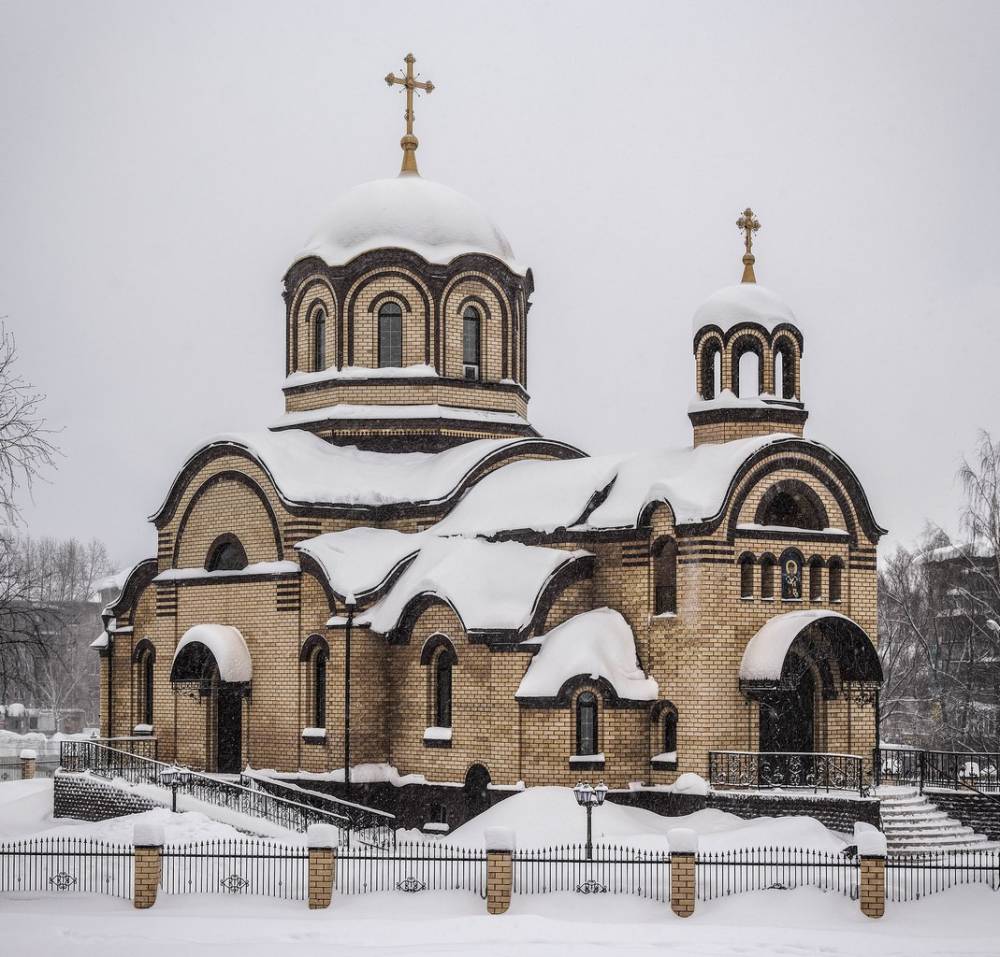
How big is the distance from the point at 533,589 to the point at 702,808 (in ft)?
13.8

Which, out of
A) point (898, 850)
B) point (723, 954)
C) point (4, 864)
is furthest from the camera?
point (898, 850)

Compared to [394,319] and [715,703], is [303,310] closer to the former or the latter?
[394,319]

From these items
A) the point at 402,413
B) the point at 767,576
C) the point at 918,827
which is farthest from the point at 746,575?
the point at 402,413

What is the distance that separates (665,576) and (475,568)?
303cm

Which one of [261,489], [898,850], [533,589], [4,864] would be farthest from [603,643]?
[4,864]

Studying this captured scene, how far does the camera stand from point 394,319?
98.5ft

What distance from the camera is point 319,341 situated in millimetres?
30766

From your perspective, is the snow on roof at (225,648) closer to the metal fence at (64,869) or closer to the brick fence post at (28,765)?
the metal fence at (64,869)

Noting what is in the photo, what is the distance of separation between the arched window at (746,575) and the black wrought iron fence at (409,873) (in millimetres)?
6258

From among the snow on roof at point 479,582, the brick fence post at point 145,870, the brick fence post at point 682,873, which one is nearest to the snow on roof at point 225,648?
the snow on roof at point 479,582

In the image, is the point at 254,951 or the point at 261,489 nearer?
the point at 254,951

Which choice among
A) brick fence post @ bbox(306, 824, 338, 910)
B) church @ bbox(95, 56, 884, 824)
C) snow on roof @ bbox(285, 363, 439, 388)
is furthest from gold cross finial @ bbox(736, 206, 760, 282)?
brick fence post @ bbox(306, 824, 338, 910)

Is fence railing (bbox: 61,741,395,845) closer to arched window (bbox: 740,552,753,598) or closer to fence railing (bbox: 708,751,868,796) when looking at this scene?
fence railing (bbox: 708,751,868,796)

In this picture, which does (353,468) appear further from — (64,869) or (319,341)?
(64,869)
